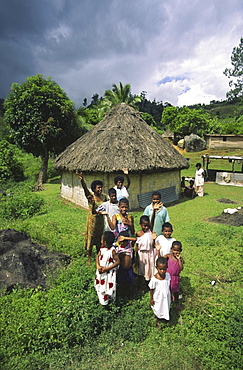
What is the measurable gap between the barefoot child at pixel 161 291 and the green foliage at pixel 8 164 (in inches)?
661

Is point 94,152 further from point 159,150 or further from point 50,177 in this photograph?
point 50,177

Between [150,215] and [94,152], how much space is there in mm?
6979

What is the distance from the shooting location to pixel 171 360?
290 cm

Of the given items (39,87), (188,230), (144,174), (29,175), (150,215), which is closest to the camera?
(150,215)

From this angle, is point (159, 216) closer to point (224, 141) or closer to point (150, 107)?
point (224, 141)

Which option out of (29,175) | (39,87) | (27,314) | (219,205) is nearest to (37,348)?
(27,314)

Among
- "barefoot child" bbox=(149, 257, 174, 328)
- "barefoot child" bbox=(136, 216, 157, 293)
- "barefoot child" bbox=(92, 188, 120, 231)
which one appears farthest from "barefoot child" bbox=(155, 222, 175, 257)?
"barefoot child" bbox=(92, 188, 120, 231)

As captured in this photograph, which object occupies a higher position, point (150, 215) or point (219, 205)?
point (150, 215)

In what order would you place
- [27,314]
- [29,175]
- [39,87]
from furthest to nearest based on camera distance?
[29,175] → [39,87] → [27,314]

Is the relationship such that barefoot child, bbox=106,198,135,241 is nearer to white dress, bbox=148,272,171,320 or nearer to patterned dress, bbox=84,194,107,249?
patterned dress, bbox=84,194,107,249

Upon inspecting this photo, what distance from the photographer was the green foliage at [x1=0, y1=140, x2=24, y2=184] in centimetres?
1764

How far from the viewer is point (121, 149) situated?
34.1 ft

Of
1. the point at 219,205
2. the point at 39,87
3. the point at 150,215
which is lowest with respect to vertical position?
the point at 219,205

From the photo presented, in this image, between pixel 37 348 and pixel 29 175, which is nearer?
pixel 37 348
